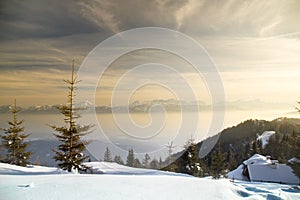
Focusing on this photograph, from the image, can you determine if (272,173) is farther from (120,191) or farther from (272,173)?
(120,191)

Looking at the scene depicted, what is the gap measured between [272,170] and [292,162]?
24.4 feet

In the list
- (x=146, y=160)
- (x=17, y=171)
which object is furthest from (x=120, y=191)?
(x=146, y=160)

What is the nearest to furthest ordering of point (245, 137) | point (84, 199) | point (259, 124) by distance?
point (84, 199) → point (245, 137) → point (259, 124)

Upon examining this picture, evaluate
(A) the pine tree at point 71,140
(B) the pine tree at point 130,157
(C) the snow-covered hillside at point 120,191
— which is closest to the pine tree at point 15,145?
(A) the pine tree at point 71,140

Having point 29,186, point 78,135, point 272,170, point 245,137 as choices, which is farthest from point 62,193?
point 245,137

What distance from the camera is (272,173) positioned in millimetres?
19562

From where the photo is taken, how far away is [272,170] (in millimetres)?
19906

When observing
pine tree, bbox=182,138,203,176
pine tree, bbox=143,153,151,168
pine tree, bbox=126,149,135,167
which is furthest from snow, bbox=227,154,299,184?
pine tree, bbox=143,153,151,168

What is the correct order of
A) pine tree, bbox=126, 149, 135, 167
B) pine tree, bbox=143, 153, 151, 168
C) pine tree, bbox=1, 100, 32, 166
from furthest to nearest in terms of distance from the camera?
1. pine tree, bbox=143, 153, 151, 168
2. pine tree, bbox=126, 149, 135, 167
3. pine tree, bbox=1, 100, 32, 166

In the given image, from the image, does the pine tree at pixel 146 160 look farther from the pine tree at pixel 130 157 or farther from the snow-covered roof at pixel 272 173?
the snow-covered roof at pixel 272 173

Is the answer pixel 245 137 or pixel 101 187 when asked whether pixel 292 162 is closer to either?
pixel 101 187

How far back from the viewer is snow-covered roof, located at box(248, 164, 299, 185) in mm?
18281

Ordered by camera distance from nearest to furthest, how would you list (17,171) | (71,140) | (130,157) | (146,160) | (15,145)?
(17,171) → (71,140) → (15,145) → (130,157) → (146,160)

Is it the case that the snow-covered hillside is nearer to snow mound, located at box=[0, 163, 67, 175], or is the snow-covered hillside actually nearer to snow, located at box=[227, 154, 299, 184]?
snow mound, located at box=[0, 163, 67, 175]
